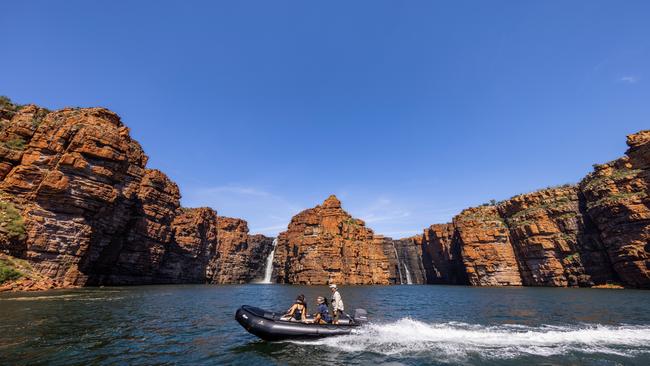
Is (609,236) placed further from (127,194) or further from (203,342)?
(127,194)

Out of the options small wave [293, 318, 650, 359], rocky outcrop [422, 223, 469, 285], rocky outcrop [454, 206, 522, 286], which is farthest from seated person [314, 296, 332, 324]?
rocky outcrop [422, 223, 469, 285]

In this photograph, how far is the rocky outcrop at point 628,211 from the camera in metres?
50.8

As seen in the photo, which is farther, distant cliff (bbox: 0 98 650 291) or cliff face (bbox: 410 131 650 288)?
cliff face (bbox: 410 131 650 288)

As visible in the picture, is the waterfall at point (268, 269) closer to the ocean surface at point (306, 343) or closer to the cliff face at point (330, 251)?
the cliff face at point (330, 251)

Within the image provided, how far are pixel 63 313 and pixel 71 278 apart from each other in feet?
84.7

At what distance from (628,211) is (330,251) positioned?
203ft

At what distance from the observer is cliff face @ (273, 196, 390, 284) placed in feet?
285

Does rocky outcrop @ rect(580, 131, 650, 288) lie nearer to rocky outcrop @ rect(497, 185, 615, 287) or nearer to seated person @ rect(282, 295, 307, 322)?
rocky outcrop @ rect(497, 185, 615, 287)

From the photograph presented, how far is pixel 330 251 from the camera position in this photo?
3445 inches

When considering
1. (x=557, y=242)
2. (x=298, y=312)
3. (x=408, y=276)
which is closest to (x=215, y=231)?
(x=408, y=276)

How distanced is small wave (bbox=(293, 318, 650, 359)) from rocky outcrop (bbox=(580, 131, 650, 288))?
A: 4805 centimetres

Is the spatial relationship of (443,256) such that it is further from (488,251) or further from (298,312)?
(298,312)

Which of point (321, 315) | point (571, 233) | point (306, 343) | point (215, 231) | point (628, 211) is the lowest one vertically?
point (306, 343)

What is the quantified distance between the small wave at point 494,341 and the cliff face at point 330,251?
70.8 metres
